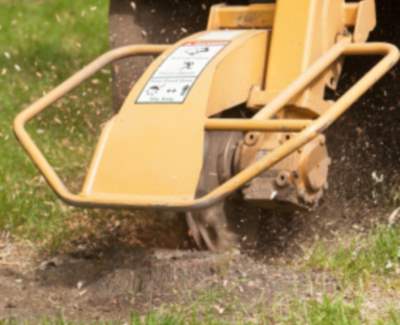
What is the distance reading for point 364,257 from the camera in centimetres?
323

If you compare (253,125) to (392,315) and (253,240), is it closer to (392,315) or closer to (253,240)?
(392,315)

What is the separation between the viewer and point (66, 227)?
375cm

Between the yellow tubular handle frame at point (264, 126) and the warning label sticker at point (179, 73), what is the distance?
6.4 inches

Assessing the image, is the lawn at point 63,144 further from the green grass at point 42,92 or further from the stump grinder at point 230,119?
the stump grinder at point 230,119

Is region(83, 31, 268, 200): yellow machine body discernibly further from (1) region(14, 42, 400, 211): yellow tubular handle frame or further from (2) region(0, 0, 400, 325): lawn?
(2) region(0, 0, 400, 325): lawn

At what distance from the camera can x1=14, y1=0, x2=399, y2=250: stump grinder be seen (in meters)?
2.91

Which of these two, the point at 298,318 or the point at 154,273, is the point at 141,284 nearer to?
the point at 154,273

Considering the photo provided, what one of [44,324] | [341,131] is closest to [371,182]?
[341,131]

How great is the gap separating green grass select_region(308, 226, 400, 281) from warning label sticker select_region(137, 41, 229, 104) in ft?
1.99

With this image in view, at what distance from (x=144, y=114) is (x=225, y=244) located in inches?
Result: 22.5

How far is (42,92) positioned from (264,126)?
2891 mm

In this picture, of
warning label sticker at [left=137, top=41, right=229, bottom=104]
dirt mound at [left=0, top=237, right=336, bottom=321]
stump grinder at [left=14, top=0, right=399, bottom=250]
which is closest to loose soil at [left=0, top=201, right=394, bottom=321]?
dirt mound at [left=0, top=237, right=336, bottom=321]

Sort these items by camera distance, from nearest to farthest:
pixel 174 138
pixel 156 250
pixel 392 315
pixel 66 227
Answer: pixel 392 315 < pixel 174 138 < pixel 156 250 < pixel 66 227

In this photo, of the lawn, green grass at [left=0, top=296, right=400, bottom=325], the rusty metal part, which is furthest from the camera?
the rusty metal part
